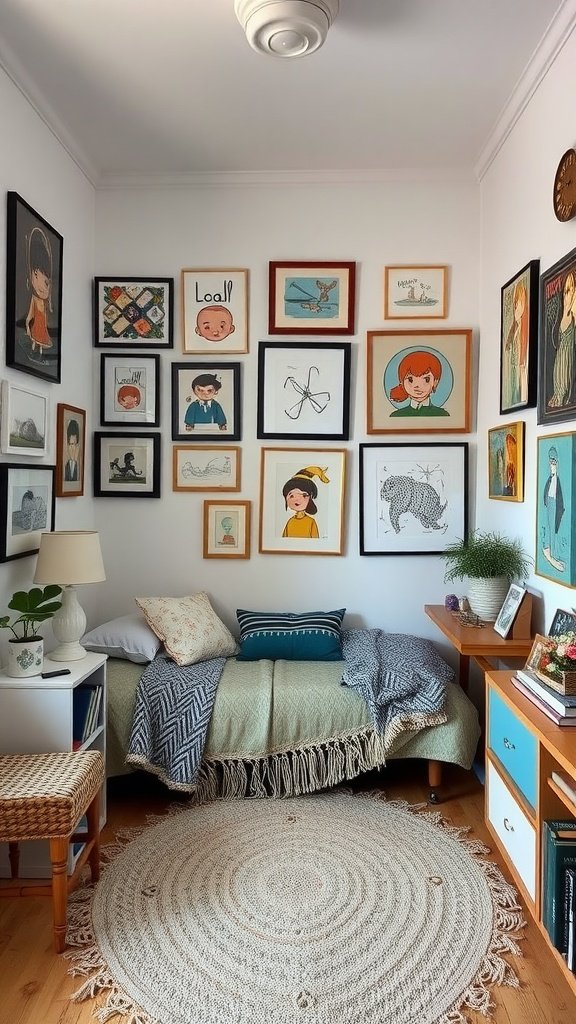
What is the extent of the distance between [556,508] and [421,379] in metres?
1.31

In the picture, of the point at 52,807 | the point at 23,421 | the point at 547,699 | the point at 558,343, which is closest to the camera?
the point at 547,699

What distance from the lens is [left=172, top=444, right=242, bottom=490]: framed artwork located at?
3.54m

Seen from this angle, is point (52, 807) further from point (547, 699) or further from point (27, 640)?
point (547, 699)

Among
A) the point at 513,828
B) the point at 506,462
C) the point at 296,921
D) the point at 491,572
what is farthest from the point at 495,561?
the point at 296,921

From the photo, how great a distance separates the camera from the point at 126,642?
3055 millimetres

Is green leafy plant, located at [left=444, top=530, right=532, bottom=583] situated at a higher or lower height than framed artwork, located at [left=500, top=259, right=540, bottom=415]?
lower

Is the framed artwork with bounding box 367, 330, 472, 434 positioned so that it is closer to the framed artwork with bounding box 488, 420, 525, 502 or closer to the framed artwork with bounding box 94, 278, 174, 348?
the framed artwork with bounding box 488, 420, 525, 502

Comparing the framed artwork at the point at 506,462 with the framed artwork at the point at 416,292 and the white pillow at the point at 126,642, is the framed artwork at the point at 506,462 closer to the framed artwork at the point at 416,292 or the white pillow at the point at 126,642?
the framed artwork at the point at 416,292

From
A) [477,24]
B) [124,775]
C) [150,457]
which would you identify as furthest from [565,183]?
[124,775]

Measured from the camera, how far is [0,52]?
95.1 inches

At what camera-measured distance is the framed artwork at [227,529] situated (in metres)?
3.54

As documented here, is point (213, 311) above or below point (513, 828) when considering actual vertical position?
above

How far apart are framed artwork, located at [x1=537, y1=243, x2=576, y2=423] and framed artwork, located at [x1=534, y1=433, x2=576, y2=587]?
0.10 metres

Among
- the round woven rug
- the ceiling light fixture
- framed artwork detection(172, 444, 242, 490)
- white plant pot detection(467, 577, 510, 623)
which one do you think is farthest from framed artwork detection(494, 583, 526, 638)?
the ceiling light fixture
